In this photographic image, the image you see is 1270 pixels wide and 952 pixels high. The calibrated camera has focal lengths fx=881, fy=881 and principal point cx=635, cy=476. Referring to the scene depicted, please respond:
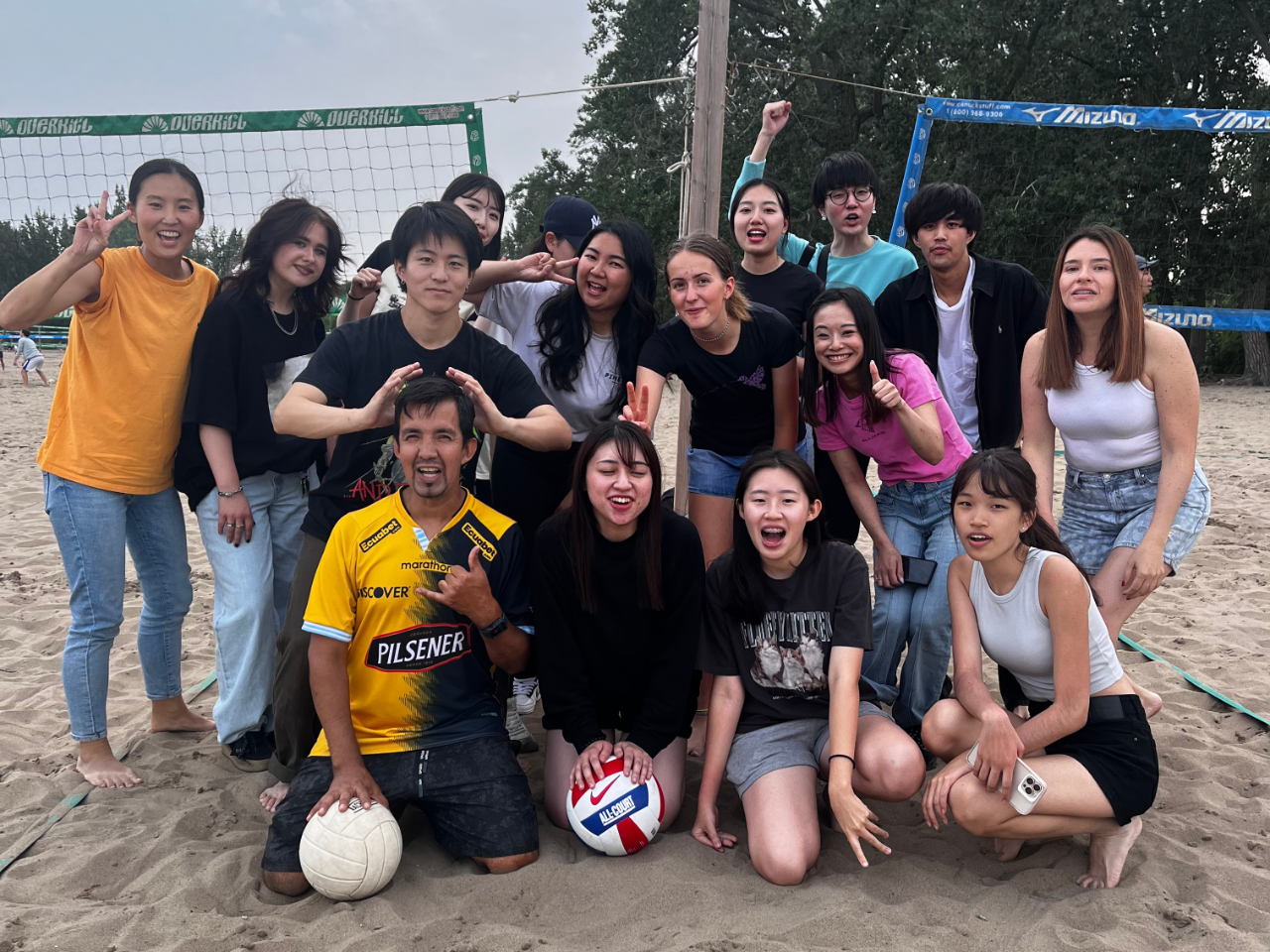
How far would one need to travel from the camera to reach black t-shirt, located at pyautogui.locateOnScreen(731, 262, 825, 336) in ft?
11.9

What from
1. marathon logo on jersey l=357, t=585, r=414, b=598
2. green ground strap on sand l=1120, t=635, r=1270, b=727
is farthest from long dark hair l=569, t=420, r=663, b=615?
green ground strap on sand l=1120, t=635, r=1270, b=727

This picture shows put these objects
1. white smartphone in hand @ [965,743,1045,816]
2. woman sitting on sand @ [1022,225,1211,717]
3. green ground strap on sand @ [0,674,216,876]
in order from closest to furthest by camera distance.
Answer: white smartphone in hand @ [965,743,1045,816] < green ground strap on sand @ [0,674,216,876] < woman sitting on sand @ [1022,225,1211,717]

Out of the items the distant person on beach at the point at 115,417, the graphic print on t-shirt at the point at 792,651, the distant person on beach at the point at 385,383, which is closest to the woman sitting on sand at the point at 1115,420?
the graphic print on t-shirt at the point at 792,651

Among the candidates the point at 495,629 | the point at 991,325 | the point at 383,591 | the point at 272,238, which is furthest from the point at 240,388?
the point at 991,325

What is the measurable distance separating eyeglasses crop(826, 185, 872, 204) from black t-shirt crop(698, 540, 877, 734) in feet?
5.64

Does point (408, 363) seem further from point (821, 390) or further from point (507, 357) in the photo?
point (821, 390)

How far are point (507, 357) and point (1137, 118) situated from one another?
8854 mm

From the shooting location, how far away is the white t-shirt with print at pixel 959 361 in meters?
3.44

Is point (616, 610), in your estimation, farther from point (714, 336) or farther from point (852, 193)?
point (852, 193)

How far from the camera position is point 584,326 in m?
3.36

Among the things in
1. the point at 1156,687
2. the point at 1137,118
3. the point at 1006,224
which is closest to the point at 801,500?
the point at 1156,687

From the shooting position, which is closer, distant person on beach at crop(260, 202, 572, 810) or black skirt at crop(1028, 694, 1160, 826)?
black skirt at crop(1028, 694, 1160, 826)

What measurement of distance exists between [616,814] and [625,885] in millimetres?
195

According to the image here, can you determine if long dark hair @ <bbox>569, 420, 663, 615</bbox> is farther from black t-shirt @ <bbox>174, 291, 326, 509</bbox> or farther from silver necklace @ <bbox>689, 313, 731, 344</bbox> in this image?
black t-shirt @ <bbox>174, 291, 326, 509</bbox>
